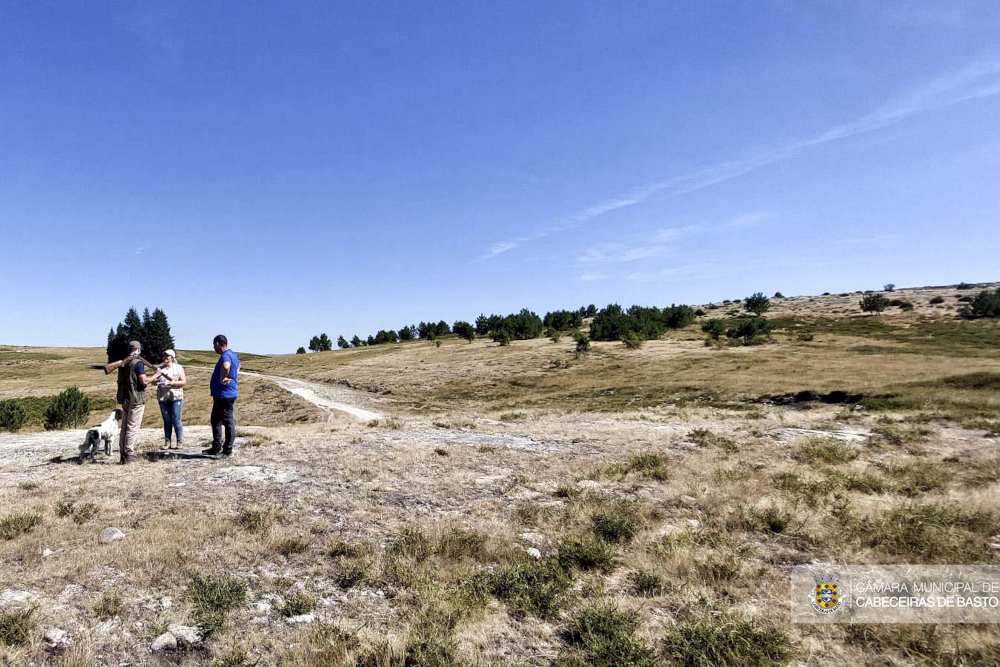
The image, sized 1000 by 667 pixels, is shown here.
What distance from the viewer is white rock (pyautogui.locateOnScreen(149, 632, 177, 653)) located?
4.04 meters

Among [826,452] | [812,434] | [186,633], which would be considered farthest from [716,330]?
[186,633]

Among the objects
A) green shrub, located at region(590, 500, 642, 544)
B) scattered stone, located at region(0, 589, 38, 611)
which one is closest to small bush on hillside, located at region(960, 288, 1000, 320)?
green shrub, located at region(590, 500, 642, 544)

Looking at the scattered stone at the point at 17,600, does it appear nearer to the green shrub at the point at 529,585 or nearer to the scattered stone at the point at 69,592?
the scattered stone at the point at 69,592

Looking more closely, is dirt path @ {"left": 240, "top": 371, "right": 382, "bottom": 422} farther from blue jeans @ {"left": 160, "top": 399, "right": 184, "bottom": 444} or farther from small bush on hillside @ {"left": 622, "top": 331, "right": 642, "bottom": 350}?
small bush on hillside @ {"left": 622, "top": 331, "right": 642, "bottom": 350}

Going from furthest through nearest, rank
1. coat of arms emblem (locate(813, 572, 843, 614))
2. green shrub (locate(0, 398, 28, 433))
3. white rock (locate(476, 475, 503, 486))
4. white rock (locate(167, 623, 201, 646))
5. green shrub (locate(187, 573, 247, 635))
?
1. green shrub (locate(0, 398, 28, 433))
2. white rock (locate(476, 475, 503, 486))
3. coat of arms emblem (locate(813, 572, 843, 614))
4. green shrub (locate(187, 573, 247, 635))
5. white rock (locate(167, 623, 201, 646))

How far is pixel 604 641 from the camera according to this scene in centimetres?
402

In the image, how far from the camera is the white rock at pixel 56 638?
13.1ft

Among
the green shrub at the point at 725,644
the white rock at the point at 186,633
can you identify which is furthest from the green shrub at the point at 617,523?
the white rock at the point at 186,633

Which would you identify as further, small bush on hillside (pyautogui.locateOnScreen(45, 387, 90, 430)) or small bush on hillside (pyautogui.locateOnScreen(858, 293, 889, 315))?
small bush on hillside (pyautogui.locateOnScreen(858, 293, 889, 315))

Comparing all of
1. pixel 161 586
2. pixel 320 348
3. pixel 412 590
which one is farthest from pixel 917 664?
pixel 320 348

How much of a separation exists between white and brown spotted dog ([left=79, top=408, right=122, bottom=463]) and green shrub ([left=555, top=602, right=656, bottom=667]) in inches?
470

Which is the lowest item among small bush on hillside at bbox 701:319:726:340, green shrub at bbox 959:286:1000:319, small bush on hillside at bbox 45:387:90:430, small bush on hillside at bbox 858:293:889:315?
small bush on hillside at bbox 45:387:90:430

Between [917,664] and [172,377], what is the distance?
14.9 metres

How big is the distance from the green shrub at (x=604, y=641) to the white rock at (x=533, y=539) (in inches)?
70.4
